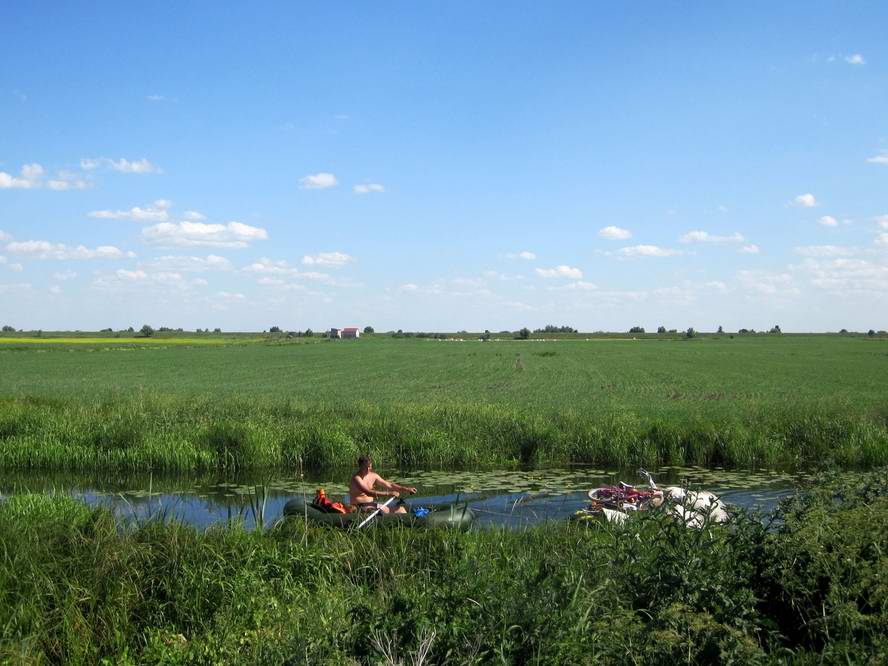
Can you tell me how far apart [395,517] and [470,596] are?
194 inches

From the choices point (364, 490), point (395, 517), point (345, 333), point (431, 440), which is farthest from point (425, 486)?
point (345, 333)

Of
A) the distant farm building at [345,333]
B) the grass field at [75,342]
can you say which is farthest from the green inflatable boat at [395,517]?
the distant farm building at [345,333]

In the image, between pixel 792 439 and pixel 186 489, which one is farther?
pixel 792 439

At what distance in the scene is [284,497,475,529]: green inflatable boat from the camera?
9880mm

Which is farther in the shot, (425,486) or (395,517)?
(425,486)

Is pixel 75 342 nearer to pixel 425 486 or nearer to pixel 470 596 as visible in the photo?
pixel 425 486

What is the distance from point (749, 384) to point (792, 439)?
771 inches

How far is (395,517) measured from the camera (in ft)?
33.6

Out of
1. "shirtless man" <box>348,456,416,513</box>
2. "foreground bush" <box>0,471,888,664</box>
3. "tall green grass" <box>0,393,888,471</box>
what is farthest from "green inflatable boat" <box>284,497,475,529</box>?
"tall green grass" <box>0,393,888,471</box>

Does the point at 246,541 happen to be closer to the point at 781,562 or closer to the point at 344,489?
the point at 781,562

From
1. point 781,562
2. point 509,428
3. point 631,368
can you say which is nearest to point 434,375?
point 631,368

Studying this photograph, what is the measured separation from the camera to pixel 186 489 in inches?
639

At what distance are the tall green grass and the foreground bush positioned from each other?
34.4ft

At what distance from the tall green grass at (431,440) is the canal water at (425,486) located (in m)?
0.68
